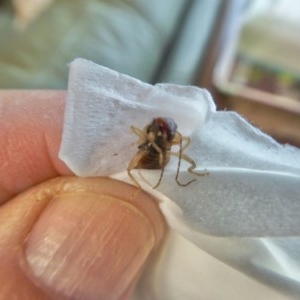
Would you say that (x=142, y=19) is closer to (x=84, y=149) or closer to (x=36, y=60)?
(x=36, y=60)

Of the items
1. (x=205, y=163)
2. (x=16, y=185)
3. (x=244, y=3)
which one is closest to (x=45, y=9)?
(x=244, y=3)

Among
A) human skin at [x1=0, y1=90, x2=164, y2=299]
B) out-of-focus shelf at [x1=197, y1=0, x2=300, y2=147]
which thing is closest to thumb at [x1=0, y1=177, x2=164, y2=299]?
human skin at [x1=0, y1=90, x2=164, y2=299]

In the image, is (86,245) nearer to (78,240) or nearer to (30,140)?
(78,240)

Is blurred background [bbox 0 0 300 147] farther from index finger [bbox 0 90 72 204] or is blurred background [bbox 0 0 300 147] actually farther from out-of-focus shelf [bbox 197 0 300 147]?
index finger [bbox 0 90 72 204]

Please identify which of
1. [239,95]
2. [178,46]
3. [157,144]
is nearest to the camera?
[157,144]

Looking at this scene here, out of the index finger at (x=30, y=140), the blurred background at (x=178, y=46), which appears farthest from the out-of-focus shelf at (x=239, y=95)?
the index finger at (x=30, y=140)

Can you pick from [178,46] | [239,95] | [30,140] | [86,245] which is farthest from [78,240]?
[239,95]
